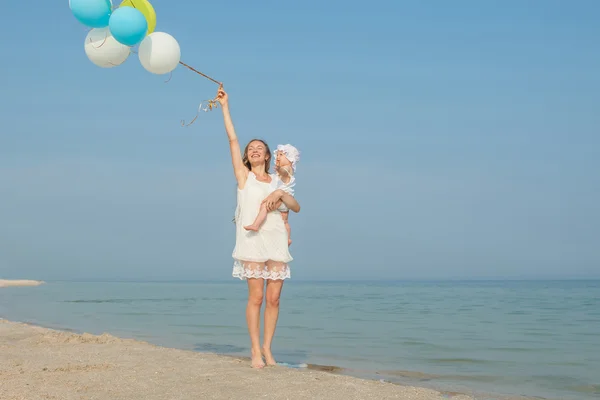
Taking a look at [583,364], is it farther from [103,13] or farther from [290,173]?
[103,13]

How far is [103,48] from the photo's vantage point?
236 inches

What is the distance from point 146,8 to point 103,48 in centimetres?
58

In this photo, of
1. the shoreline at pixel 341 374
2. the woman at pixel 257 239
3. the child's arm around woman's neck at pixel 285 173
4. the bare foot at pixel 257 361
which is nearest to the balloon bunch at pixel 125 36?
the woman at pixel 257 239

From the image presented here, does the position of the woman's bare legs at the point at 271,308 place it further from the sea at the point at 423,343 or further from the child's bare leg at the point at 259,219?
the sea at the point at 423,343

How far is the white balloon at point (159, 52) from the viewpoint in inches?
235

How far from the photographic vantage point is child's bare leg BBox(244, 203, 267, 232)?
18.9 feet

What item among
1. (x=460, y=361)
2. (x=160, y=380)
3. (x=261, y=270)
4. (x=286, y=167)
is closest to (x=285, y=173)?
(x=286, y=167)

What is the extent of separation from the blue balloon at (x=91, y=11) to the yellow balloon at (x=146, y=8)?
0.74ft

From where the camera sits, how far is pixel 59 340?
7.92m

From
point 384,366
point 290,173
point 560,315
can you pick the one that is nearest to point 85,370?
point 290,173

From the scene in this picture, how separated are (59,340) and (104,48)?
12.5 ft

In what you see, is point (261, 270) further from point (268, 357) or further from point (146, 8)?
point (146, 8)

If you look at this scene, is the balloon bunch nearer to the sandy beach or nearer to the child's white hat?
the child's white hat

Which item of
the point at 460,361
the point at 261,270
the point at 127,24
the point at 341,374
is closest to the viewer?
the point at 127,24
